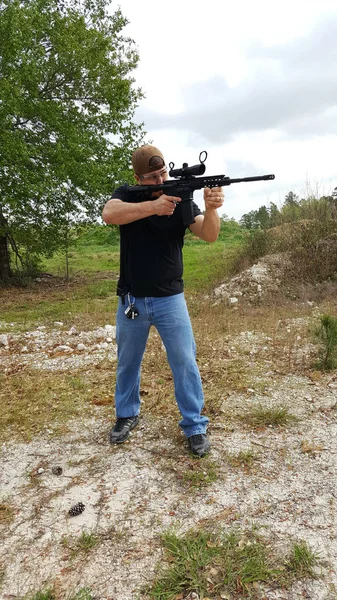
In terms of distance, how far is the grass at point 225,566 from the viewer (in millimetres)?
2141

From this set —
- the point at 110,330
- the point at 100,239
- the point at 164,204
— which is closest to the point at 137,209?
the point at 164,204

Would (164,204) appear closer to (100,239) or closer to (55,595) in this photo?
(55,595)

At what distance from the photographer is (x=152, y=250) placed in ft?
10.3

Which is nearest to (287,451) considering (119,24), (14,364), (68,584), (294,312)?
(68,584)

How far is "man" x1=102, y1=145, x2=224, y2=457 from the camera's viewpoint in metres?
3.06

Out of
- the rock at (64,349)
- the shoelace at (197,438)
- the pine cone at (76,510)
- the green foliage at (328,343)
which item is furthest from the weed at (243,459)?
the rock at (64,349)

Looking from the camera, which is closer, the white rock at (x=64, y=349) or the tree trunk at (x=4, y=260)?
the white rock at (x=64, y=349)

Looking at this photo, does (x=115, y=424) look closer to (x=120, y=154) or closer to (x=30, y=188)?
(x=30, y=188)

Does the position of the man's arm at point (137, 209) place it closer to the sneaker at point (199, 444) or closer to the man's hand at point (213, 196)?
the man's hand at point (213, 196)

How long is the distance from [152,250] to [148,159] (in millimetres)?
648

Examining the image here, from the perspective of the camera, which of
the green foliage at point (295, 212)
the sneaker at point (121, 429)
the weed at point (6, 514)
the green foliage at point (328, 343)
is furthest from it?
the green foliage at point (295, 212)

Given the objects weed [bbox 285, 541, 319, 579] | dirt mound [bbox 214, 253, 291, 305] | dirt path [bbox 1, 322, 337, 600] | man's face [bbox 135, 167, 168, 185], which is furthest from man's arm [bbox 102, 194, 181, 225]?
dirt mound [bbox 214, 253, 291, 305]

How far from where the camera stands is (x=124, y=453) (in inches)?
134

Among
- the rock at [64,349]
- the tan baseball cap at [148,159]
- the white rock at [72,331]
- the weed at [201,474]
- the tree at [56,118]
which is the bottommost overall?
the weed at [201,474]
